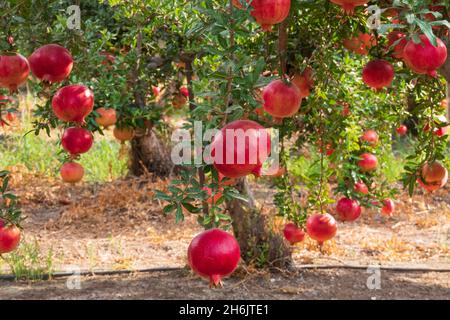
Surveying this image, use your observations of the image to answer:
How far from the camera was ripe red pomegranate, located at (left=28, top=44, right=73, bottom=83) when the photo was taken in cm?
174

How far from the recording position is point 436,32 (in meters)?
1.91

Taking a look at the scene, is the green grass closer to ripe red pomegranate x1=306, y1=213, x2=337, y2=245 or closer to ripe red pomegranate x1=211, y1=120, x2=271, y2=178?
ripe red pomegranate x1=306, y1=213, x2=337, y2=245

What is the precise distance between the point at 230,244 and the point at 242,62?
380 millimetres

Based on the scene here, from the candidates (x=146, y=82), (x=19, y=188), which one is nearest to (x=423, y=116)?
(x=146, y=82)

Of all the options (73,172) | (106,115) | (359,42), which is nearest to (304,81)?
(359,42)

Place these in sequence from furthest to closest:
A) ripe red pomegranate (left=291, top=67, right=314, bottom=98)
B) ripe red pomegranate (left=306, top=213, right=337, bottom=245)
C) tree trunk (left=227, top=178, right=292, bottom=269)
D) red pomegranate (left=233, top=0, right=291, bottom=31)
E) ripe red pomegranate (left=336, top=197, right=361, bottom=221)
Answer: tree trunk (left=227, top=178, right=292, bottom=269), ripe red pomegranate (left=336, top=197, right=361, bottom=221), ripe red pomegranate (left=306, top=213, right=337, bottom=245), ripe red pomegranate (left=291, top=67, right=314, bottom=98), red pomegranate (left=233, top=0, right=291, bottom=31)

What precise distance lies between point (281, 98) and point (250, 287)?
2.72m

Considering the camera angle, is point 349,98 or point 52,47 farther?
point 349,98

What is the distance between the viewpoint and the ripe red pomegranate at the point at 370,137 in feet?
12.0

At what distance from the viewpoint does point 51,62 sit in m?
1.73

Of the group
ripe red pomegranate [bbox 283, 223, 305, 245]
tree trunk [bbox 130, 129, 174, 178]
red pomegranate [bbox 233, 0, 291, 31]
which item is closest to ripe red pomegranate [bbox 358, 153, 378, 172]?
ripe red pomegranate [bbox 283, 223, 305, 245]

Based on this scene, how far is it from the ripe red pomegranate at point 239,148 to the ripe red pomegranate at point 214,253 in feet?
0.42

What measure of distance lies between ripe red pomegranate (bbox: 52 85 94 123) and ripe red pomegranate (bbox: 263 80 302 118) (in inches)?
21.3

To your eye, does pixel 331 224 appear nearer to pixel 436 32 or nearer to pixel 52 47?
pixel 436 32
